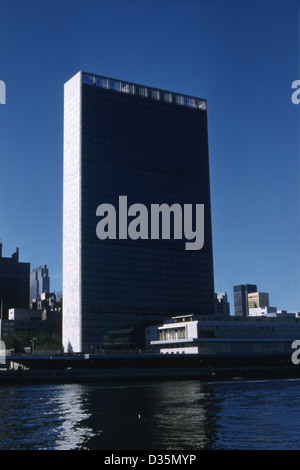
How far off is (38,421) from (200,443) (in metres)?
26.4

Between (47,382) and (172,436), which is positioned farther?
(47,382)

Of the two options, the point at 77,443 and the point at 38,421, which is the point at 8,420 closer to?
the point at 38,421

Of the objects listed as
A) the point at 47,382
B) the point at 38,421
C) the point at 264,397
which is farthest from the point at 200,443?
the point at 47,382

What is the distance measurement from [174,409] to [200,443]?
2949 centimetres

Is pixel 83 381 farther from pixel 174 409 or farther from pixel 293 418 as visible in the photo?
pixel 293 418

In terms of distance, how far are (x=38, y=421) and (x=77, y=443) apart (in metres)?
17.7

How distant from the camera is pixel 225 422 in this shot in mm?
69938

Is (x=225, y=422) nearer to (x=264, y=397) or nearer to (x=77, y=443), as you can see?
(x=77, y=443)
